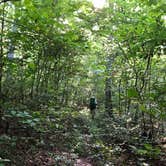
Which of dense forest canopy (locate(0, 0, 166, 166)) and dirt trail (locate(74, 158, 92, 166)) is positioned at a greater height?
dense forest canopy (locate(0, 0, 166, 166))

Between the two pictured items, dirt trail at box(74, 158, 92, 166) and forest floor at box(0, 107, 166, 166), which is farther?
dirt trail at box(74, 158, 92, 166)

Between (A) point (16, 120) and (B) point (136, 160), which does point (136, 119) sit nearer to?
(B) point (136, 160)

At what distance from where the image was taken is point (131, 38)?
9.81 metres

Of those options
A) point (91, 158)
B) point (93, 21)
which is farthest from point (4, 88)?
point (93, 21)

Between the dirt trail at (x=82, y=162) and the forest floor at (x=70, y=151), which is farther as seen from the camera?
the dirt trail at (x=82, y=162)

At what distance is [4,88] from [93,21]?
5043 mm

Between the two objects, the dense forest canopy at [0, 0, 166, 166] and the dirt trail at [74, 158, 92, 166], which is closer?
the dense forest canopy at [0, 0, 166, 166]

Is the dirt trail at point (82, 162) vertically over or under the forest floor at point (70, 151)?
under

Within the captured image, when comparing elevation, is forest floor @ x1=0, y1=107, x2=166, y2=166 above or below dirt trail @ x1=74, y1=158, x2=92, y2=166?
above

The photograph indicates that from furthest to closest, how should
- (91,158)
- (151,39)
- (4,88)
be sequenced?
(4,88) → (151,39) → (91,158)

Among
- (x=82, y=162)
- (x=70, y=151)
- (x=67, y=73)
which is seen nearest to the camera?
(x=82, y=162)

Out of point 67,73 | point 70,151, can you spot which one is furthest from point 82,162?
point 67,73

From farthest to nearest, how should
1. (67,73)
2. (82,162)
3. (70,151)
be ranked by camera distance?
(67,73) < (70,151) < (82,162)

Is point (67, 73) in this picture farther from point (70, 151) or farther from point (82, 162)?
point (82, 162)
